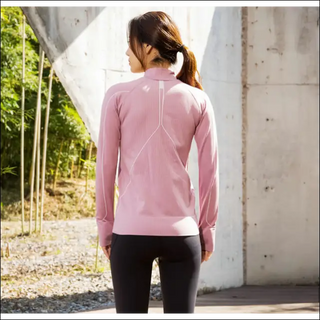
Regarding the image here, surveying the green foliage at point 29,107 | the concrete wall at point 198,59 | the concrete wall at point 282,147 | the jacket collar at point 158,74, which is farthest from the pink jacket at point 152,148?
the green foliage at point 29,107

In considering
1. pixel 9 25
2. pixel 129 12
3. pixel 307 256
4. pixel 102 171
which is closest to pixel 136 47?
pixel 102 171

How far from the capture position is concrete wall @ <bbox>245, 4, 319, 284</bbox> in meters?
4.99

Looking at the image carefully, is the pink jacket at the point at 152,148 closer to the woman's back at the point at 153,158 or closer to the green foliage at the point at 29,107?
the woman's back at the point at 153,158

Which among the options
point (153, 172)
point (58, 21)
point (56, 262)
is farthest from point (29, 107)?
point (153, 172)

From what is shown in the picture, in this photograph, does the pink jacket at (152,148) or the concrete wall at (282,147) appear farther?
the concrete wall at (282,147)

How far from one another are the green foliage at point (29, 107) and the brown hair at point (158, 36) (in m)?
7.05

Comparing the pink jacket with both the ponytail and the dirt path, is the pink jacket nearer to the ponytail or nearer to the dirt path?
the ponytail

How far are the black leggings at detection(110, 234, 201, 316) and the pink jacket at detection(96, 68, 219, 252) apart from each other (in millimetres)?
26

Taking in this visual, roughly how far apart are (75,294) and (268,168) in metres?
1.95

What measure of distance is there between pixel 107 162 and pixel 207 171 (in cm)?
26

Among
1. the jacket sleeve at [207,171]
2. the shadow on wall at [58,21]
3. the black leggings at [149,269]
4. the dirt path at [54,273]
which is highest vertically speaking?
the shadow on wall at [58,21]

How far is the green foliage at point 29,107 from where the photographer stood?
9.14m

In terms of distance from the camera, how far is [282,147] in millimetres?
5004

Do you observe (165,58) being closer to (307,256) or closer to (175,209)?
→ (175,209)
